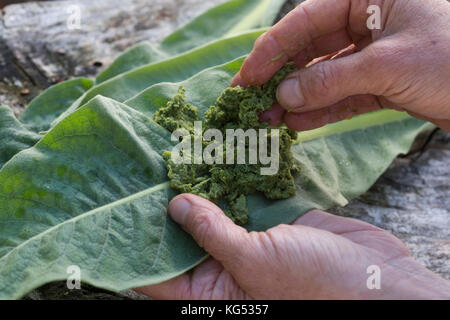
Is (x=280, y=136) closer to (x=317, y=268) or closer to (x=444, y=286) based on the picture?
(x=317, y=268)

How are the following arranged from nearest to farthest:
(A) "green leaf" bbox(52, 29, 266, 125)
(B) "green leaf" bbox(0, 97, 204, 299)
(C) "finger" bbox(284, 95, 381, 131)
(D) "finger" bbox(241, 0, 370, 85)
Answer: (B) "green leaf" bbox(0, 97, 204, 299)
(D) "finger" bbox(241, 0, 370, 85)
(C) "finger" bbox(284, 95, 381, 131)
(A) "green leaf" bbox(52, 29, 266, 125)

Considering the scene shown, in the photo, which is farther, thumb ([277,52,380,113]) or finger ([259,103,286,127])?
finger ([259,103,286,127])

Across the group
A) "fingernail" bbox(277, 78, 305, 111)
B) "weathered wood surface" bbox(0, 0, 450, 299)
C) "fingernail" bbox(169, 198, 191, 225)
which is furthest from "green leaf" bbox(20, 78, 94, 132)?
"fingernail" bbox(277, 78, 305, 111)

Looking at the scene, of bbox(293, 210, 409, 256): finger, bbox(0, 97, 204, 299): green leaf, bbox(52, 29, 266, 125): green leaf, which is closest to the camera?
bbox(0, 97, 204, 299): green leaf

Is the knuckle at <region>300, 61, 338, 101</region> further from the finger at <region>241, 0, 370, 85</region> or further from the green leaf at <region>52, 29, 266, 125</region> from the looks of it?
the green leaf at <region>52, 29, 266, 125</region>

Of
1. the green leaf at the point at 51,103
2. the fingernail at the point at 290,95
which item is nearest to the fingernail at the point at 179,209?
the fingernail at the point at 290,95

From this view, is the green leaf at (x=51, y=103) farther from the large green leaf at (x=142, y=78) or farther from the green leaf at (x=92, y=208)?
the green leaf at (x=92, y=208)

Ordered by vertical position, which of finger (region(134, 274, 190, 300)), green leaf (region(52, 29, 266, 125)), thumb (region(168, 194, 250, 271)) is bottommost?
finger (region(134, 274, 190, 300))
